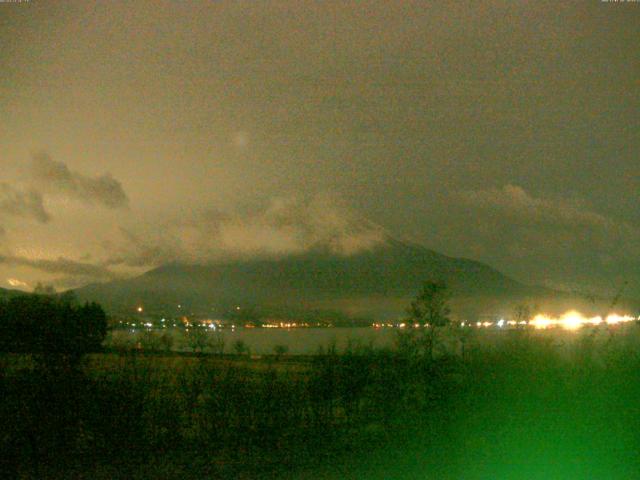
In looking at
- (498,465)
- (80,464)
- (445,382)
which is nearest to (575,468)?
(498,465)

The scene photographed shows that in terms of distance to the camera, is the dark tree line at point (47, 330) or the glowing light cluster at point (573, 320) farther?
the glowing light cluster at point (573, 320)

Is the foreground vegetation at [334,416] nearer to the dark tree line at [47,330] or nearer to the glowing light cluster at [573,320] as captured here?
the dark tree line at [47,330]

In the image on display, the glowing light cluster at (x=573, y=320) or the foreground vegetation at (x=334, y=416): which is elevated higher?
the glowing light cluster at (x=573, y=320)

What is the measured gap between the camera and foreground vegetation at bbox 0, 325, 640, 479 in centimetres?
1020

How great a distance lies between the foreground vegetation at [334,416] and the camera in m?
10.2

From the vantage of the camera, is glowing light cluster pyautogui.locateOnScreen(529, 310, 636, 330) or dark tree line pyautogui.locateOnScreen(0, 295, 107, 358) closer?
dark tree line pyautogui.locateOnScreen(0, 295, 107, 358)

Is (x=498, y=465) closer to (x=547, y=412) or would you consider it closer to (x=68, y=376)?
(x=547, y=412)

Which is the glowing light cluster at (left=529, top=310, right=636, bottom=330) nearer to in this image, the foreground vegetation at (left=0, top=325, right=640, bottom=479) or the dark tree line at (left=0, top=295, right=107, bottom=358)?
the foreground vegetation at (left=0, top=325, right=640, bottom=479)

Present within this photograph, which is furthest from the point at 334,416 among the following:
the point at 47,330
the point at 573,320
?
the point at 573,320

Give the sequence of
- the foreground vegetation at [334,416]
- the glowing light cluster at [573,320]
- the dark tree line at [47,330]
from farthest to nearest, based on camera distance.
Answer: the glowing light cluster at [573,320], the dark tree line at [47,330], the foreground vegetation at [334,416]

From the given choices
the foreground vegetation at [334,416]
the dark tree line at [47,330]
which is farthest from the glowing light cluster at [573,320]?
the dark tree line at [47,330]

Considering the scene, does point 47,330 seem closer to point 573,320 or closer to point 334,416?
point 334,416

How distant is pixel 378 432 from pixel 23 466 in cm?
521

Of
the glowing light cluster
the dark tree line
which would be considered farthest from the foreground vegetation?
the glowing light cluster
